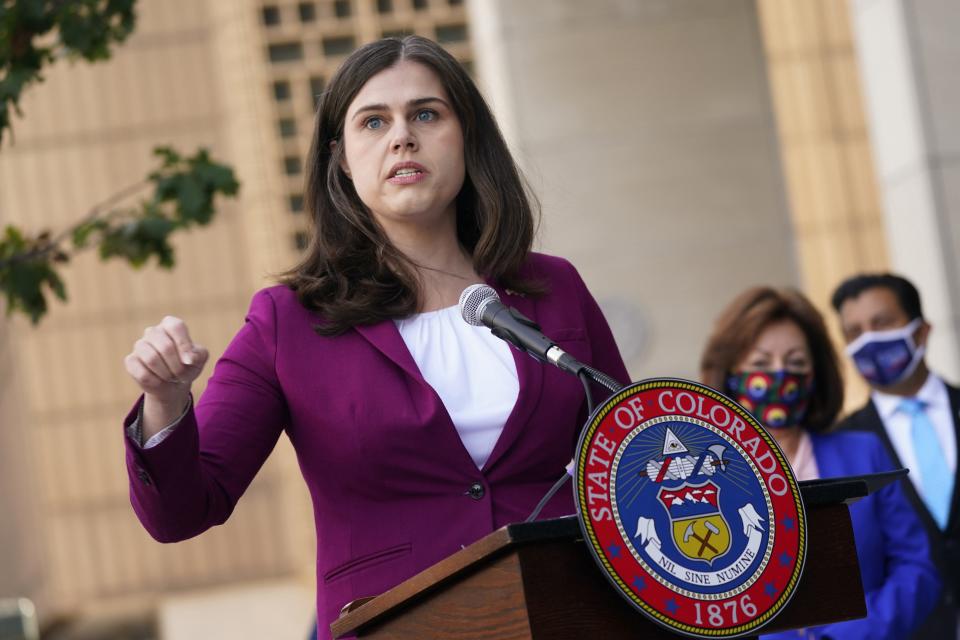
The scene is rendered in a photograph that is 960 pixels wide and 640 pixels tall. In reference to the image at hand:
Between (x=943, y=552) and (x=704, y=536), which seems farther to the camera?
(x=943, y=552)

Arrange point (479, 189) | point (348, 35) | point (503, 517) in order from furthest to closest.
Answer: point (348, 35), point (479, 189), point (503, 517)

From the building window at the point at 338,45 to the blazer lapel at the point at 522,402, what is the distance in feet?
38.0

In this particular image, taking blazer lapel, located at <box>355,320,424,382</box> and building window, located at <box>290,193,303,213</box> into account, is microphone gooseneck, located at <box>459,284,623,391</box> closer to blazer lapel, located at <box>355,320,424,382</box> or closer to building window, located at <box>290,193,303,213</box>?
blazer lapel, located at <box>355,320,424,382</box>

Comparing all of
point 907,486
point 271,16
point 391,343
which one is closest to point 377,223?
point 391,343

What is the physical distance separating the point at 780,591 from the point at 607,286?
22.3ft

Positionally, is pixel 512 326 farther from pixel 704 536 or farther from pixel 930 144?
pixel 930 144

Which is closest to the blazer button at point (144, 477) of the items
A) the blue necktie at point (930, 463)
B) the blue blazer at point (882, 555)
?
the blue blazer at point (882, 555)

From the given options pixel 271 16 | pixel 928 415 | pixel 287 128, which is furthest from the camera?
pixel 287 128

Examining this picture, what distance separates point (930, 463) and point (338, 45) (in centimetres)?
964

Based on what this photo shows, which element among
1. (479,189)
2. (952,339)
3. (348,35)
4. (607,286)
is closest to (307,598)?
(348,35)

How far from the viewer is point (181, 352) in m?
2.02

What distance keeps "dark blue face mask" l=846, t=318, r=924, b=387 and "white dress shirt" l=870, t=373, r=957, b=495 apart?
0.26 ft

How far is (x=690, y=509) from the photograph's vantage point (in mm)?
1893

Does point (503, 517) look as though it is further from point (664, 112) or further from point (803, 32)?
point (803, 32)
